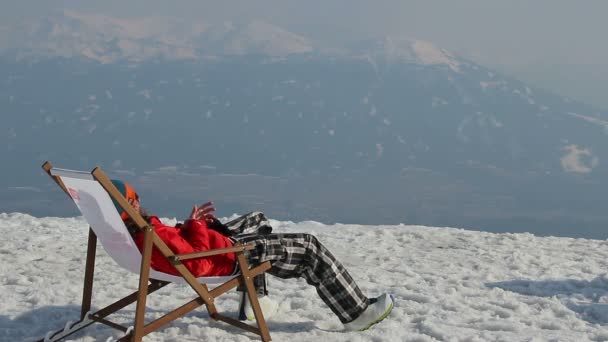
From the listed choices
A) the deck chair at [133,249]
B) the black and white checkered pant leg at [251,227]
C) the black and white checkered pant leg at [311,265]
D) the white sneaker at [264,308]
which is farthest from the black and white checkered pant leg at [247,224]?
the deck chair at [133,249]

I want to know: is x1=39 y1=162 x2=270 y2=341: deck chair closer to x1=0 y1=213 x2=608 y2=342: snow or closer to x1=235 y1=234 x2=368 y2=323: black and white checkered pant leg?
x1=235 y1=234 x2=368 y2=323: black and white checkered pant leg

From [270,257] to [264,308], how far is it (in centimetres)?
85

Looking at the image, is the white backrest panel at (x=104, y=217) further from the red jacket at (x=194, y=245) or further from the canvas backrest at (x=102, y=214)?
the red jacket at (x=194, y=245)

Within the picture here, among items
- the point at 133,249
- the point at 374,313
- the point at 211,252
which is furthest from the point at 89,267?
the point at 374,313

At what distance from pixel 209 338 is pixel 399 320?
1.42 m

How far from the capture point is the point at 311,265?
4469mm

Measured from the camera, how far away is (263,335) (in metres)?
4.40

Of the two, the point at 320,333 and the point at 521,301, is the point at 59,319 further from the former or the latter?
the point at 521,301

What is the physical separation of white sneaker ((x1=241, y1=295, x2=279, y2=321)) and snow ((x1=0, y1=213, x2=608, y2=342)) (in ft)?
0.20

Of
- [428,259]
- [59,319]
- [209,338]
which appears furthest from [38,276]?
[428,259]

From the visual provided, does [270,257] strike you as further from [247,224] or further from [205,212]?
[247,224]

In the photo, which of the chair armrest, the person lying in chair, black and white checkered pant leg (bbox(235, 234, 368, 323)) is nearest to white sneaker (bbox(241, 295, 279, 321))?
the person lying in chair

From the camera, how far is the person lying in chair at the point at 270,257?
4.10 metres

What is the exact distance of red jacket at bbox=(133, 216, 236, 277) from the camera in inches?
159
